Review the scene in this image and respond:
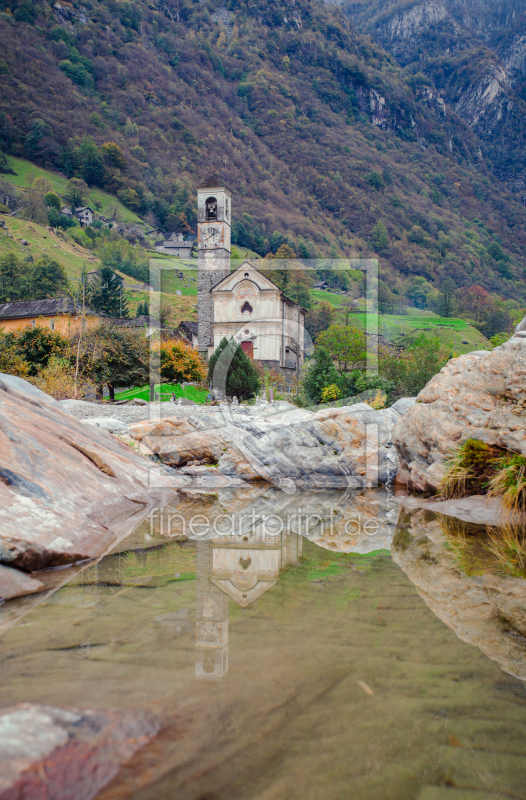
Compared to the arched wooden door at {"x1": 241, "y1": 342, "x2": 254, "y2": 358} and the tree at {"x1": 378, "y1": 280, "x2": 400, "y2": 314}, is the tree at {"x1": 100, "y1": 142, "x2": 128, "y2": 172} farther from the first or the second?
the arched wooden door at {"x1": 241, "y1": 342, "x2": 254, "y2": 358}

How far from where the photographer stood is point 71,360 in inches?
1052

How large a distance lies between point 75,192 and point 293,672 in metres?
113

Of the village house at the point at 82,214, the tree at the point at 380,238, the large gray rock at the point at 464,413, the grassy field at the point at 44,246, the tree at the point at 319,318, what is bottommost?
the large gray rock at the point at 464,413

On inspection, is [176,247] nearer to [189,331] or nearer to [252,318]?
[189,331]

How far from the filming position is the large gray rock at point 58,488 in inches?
197

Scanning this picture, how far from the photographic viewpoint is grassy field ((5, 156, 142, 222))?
102 meters

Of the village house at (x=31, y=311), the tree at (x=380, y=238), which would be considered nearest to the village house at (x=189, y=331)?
the village house at (x=31, y=311)

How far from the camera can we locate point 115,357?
28.1 m

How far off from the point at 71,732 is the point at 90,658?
0.80 meters

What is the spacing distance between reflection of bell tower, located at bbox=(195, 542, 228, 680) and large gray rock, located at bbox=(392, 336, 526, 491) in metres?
6.07

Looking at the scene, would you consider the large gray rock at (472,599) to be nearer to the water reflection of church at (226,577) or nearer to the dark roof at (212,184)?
the water reflection of church at (226,577)

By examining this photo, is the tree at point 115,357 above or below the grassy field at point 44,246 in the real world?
below

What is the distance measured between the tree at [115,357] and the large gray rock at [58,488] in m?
17.4

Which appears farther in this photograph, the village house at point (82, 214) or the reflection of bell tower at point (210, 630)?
the village house at point (82, 214)
